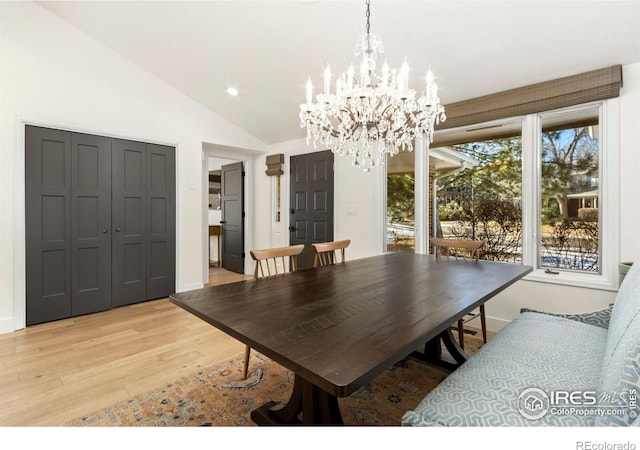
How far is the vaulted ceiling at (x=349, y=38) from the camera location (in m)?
2.09

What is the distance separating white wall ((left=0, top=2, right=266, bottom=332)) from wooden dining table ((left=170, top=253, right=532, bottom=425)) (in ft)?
8.73

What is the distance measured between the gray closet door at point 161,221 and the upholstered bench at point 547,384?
3716mm

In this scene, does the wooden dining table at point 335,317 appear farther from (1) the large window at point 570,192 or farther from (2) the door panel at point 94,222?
(2) the door panel at point 94,222

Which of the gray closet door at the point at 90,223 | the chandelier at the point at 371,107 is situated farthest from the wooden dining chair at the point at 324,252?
the gray closet door at the point at 90,223

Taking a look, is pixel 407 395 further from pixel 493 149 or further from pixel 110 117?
pixel 110 117

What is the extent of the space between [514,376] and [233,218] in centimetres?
517

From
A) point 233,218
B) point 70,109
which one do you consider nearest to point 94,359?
point 70,109

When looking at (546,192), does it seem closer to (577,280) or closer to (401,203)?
(577,280)

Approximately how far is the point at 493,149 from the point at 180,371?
11.3 ft

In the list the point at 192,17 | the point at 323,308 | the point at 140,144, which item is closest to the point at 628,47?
the point at 323,308

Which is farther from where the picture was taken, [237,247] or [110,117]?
[237,247]

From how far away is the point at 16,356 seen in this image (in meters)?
2.32

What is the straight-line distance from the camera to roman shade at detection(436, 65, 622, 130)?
2.28 meters

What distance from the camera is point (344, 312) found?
1243 mm
